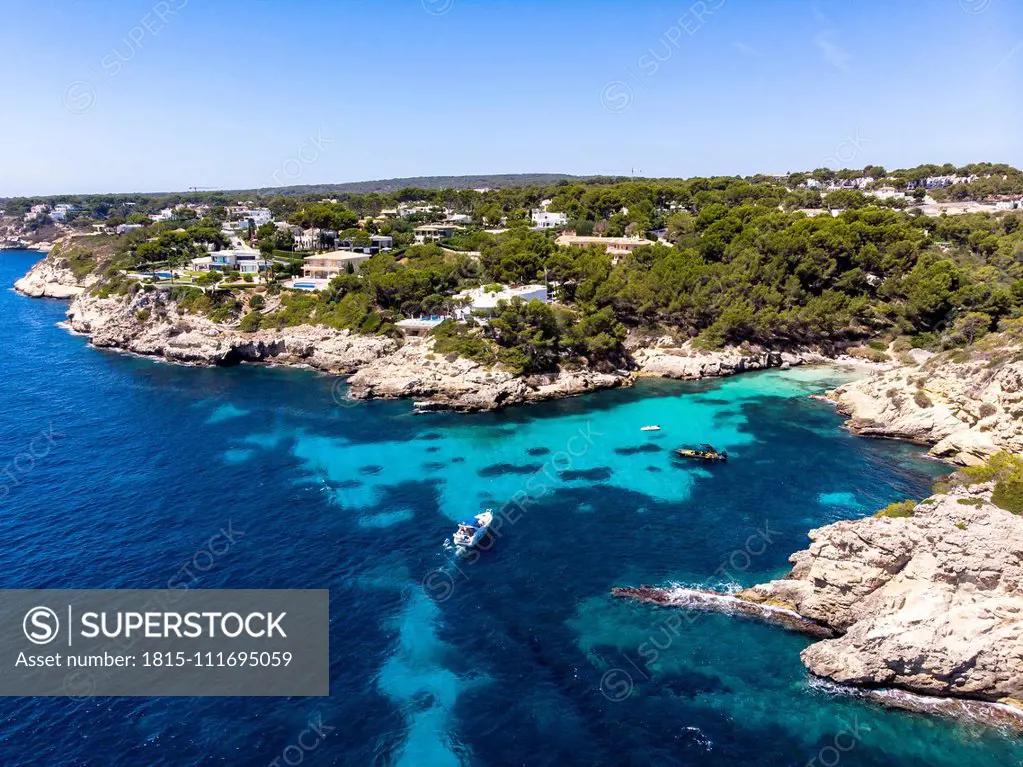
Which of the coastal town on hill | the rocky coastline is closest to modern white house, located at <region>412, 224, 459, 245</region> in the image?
the coastal town on hill

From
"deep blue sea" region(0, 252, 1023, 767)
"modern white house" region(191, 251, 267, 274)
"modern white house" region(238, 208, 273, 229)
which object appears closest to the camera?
"deep blue sea" region(0, 252, 1023, 767)

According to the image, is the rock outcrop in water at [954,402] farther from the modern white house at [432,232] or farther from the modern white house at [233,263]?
the modern white house at [233,263]

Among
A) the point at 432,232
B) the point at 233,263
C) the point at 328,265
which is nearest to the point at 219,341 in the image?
the point at 328,265

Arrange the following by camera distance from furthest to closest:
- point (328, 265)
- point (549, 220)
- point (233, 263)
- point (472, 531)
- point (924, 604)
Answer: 1. point (549, 220)
2. point (233, 263)
3. point (328, 265)
4. point (472, 531)
5. point (924, 604)

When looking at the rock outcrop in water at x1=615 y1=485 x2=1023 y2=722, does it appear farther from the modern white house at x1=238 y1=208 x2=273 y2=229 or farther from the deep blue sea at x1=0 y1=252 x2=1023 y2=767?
the modern white house at x1=238 y1=208 x2=273 y2=229

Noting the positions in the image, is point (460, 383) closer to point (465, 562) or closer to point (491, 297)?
point (491, 297)

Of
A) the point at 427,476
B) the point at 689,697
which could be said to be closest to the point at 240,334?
the point at 427,476
